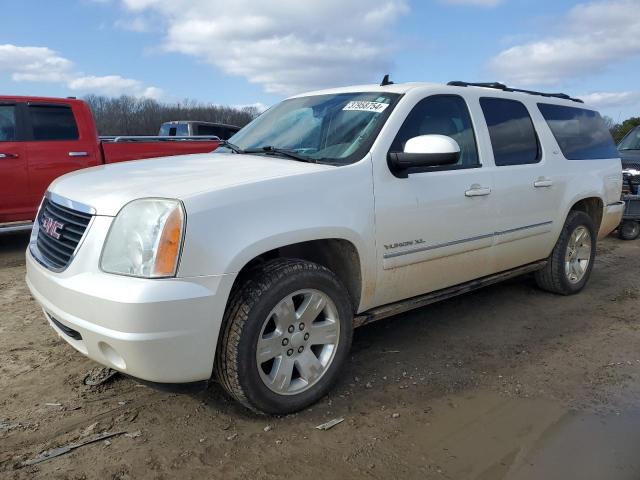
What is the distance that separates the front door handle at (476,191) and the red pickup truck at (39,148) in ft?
17.4

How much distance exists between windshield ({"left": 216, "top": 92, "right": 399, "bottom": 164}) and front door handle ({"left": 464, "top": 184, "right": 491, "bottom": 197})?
31.7 inches

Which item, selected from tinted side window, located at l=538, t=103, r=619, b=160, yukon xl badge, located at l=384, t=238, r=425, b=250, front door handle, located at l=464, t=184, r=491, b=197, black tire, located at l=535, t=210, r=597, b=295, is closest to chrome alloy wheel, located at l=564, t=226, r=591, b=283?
black tire, located at l=535, t=210, r=597, b=295

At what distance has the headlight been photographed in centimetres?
244

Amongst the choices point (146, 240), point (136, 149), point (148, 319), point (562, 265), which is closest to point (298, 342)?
point (148, 319)

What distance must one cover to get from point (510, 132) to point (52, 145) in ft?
18.9

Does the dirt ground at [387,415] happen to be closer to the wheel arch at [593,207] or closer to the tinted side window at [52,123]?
the wheel arch at [593,207]

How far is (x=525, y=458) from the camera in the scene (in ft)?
8.59

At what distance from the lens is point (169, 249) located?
96.3 inches

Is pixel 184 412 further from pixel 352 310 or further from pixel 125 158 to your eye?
pixel 125 158

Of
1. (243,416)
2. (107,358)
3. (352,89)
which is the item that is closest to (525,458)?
(243,416)

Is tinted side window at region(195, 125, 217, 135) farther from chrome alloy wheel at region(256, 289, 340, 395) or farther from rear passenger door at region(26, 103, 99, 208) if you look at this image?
chrome alloy wheel at region(256, 289, 340, 395)

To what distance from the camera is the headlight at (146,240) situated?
244 centimetres

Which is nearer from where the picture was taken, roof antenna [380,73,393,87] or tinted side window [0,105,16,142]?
roof antenna [380,73,393,87]

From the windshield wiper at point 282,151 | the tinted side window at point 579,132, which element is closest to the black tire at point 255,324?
the windshield wiper at point 282,151
